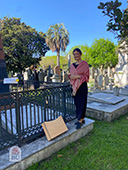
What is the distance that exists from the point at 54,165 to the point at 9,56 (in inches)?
680

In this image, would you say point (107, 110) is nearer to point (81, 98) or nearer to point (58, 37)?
point (81, 98)

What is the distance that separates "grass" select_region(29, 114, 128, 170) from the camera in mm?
2041

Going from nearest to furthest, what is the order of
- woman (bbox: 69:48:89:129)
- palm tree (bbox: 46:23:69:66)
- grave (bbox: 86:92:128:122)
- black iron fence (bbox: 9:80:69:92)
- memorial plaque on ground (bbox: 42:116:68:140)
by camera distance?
memorial plaque on ground (bbox: 42:116:68:140)
woman (bbox: 69:48:89:129)
grave (bbox: 86:92:128:122)
black iron fence (bbox: 9:80:69:92)
palm tree (bbox: 46:23:69:66)

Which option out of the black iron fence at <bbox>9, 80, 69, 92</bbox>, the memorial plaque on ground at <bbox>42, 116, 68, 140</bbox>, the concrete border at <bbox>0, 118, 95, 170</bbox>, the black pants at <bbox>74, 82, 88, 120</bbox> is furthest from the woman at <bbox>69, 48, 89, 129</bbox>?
the black iron fence at <bbox>9, 80, 69, 92</bbox>

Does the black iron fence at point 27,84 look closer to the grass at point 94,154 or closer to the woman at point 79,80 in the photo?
the woman at point 79,80

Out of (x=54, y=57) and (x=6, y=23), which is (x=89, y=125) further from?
(x=54, y=57)

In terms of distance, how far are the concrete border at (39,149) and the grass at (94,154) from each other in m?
0.09

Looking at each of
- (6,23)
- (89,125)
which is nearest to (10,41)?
(6,23)

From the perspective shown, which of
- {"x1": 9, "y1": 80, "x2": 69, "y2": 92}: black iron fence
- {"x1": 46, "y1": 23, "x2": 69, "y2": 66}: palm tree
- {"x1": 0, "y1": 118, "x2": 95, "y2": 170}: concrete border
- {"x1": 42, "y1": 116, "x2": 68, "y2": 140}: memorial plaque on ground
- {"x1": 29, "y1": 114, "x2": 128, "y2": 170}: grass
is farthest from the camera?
{"x1": 46, "y1": 23, "x2": 69, "y2": 66}: palm tree

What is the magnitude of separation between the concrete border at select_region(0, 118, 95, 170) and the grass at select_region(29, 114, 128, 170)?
0.09 metres

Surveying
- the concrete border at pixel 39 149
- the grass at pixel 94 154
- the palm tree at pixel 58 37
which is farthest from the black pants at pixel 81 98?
the palm tree at pixel 58 37

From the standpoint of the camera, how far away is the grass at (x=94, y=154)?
2041 mm

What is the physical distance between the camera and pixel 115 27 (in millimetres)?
3771

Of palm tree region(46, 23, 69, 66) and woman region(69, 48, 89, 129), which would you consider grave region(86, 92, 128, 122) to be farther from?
palm tree region(46, 23, 69, 66)
